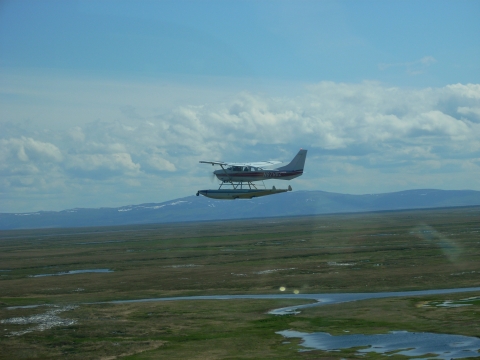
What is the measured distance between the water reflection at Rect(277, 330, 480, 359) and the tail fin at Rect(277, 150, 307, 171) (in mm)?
40018

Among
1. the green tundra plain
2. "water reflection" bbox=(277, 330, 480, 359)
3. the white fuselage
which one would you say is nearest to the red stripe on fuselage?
the white fuselage

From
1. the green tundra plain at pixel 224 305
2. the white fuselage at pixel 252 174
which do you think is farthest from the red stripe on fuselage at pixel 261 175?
the green tundra plain at pixel 224 305

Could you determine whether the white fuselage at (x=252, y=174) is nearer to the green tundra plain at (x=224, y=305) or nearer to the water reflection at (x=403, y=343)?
the green tundra plain at (x=224, y=305)

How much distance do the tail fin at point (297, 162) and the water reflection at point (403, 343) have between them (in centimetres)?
4002

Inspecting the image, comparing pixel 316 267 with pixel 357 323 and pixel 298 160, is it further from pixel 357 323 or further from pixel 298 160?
pixel 357 323

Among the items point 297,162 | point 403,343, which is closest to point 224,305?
point 403,343

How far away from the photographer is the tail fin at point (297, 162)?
305 feet

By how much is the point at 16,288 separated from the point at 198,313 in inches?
1741

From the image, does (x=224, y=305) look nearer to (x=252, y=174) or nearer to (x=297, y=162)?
(x=252, y=174)

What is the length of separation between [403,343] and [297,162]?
151 feet

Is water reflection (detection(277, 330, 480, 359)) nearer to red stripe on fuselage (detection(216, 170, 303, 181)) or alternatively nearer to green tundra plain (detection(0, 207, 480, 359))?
green tundra plain (detection(0, 207, 480, 359))

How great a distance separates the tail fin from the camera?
92875 mm

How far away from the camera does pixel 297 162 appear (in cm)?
9325

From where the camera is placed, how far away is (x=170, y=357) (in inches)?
1957
